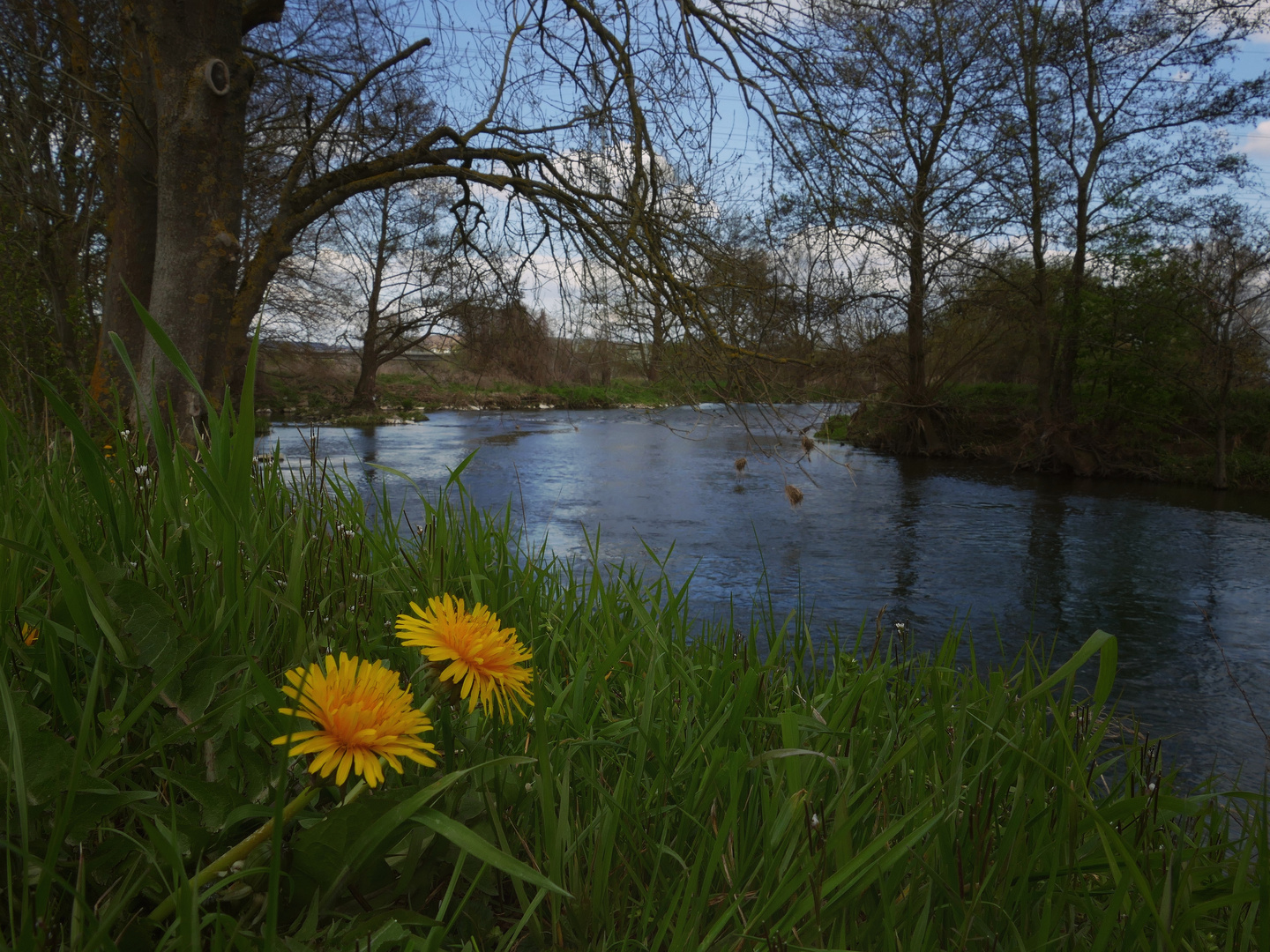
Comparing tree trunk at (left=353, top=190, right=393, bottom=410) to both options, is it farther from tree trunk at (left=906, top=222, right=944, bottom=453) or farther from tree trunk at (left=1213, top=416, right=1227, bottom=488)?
tree trunk at (left=1213, top=416, right=1227, bottom=488)

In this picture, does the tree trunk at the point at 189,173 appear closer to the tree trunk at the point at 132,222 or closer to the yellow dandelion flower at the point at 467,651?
the tree trunk at the point at 132,222

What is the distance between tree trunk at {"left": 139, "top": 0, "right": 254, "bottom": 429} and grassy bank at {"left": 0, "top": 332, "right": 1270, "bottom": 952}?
3.65m

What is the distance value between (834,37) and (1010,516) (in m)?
8.31

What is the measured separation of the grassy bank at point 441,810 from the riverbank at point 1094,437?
1078cm

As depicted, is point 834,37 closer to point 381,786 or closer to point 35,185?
point 381,786

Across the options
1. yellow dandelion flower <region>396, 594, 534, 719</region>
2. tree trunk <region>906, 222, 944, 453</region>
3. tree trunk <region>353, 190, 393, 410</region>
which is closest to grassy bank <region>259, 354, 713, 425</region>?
tree trunk <region>353, 190, 393, 410</region>

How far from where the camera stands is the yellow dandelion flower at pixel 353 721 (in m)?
0.68

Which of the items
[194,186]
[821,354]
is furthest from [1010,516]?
[194,186]

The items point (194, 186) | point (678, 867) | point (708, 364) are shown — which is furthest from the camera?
point (194, 186)

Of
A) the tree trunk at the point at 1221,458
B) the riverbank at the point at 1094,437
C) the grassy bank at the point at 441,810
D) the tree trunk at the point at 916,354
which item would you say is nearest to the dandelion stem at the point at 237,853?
the grassy bank at the point at 441,810

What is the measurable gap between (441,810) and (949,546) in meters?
9.17

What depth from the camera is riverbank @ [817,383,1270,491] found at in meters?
14.0

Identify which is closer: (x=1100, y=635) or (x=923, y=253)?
(x=1100, y=635)

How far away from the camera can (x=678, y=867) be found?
1.32m
